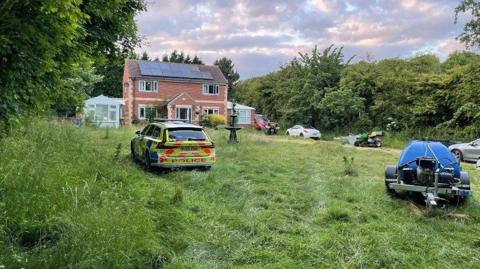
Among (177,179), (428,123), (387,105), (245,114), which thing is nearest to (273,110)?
(245,114)

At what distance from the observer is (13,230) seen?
186 inches

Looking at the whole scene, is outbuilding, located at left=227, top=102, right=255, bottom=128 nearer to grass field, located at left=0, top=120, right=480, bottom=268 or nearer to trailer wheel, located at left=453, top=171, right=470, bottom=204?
grass field, located at left=0, top=120, right=480, bottom=268

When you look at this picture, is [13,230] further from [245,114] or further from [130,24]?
[245,114]

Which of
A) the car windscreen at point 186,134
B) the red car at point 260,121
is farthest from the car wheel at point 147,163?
the red car at point 260,121

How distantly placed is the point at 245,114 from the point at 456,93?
24.9 m

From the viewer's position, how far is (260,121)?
152 feet

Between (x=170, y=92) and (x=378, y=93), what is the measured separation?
19.6 metres

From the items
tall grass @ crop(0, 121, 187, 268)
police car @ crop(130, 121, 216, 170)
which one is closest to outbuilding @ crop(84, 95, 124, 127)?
police car @ crop(130, 121, 216, 170)

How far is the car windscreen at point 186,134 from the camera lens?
1192 cm

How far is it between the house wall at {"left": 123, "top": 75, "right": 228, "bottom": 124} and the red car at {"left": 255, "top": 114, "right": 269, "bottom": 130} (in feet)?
12.1

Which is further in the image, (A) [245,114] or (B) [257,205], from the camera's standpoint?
(A) [245,114]

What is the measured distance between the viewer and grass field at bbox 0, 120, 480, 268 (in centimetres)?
468

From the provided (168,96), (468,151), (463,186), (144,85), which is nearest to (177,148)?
(463,186)

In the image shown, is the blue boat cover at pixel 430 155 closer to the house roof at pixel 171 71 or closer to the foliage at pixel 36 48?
the foliage at pixel 36 48
